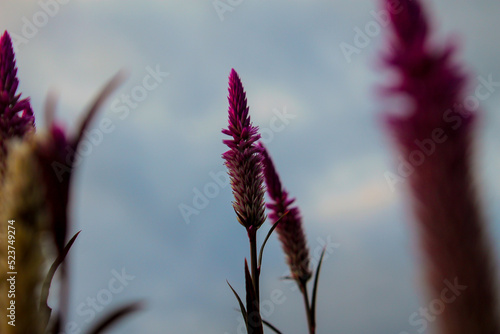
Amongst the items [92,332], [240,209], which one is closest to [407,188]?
[92,332]

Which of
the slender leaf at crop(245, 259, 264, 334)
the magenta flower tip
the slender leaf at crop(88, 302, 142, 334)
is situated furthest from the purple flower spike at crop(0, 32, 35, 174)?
the slender leaf at crop(245, 259, 264, 334)

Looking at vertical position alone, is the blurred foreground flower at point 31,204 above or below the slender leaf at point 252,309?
above

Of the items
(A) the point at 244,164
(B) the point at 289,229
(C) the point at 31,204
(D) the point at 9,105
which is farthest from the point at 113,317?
(B) the point at 289,229

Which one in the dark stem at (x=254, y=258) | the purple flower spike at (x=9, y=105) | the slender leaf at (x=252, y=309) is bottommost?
the slender leaf at (x=252, y=309)

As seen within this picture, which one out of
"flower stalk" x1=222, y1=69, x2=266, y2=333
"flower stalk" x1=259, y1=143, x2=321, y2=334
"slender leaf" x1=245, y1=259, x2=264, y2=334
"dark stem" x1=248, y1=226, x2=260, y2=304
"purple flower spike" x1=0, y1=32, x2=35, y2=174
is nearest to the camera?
"purple flower spike" x1=0, y1=32, x2=35, y2=174

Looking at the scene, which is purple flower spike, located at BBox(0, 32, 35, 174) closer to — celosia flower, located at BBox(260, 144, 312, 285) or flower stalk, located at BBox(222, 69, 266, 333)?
flower stalk, located at BBox(222, 69, 266, 333)

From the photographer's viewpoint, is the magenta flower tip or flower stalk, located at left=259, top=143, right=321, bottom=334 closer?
the magenta flower tip

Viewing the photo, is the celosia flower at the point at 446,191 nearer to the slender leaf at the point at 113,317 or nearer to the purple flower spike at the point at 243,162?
the slender leaf at the point at 113,317

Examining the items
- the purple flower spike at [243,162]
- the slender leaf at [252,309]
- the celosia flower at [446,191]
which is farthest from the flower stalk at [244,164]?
the celosia flower at [446,191]
